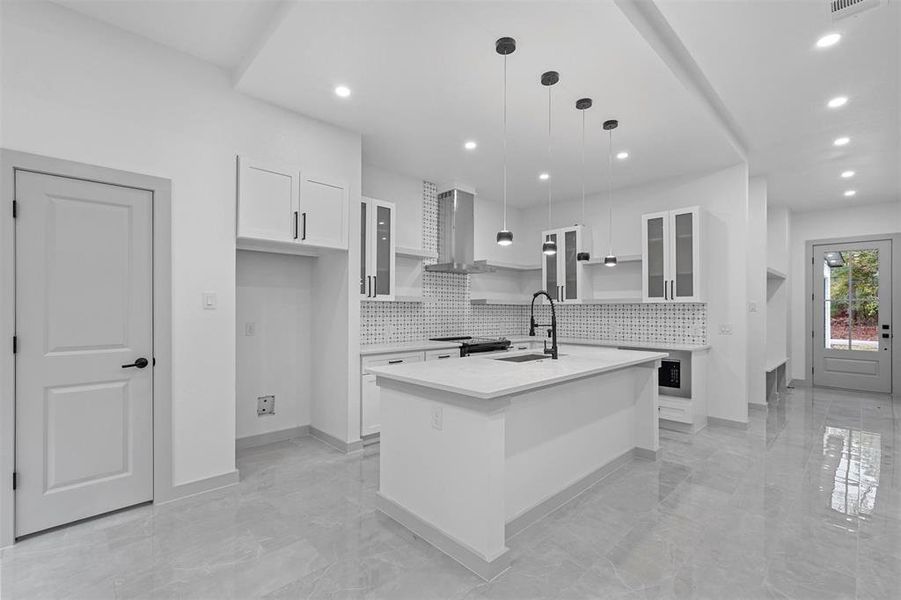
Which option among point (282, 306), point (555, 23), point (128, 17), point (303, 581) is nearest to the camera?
point (303, 581)

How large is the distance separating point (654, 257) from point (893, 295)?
4.36m

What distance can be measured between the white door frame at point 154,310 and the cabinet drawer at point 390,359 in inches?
58.4

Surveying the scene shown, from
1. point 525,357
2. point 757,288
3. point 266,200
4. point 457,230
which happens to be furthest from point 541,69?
point 757,288

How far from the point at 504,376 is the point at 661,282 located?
3354 mm

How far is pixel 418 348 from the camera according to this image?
4246 millimetres

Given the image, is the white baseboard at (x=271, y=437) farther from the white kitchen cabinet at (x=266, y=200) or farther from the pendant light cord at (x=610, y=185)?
the pendant light cord at (x=610, y=185)

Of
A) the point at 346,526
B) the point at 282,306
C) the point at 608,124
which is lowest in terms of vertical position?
the point at 346,526

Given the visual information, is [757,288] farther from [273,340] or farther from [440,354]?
[273,340]

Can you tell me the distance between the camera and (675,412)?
4477 millimetres

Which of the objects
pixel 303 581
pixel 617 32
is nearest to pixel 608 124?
pixel 617 32

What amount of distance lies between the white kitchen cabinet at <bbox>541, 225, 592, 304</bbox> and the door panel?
3.10 metres

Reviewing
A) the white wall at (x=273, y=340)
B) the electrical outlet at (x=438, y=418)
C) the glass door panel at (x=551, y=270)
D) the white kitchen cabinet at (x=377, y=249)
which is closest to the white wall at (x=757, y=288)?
the glass door panel at (x=551, y=270)

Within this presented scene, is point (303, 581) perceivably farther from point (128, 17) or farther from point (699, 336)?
point (699, 336)

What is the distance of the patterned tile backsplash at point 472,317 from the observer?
4871 mm
